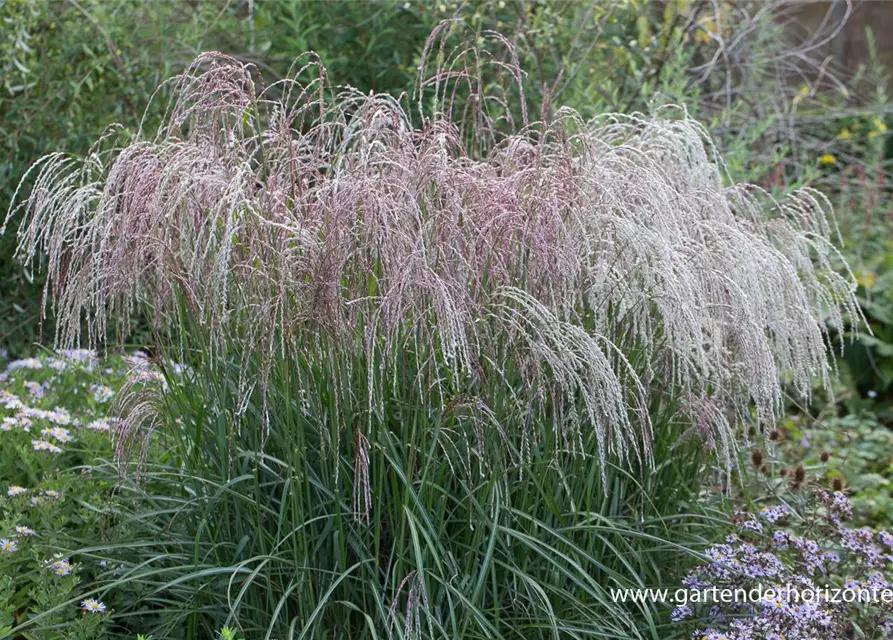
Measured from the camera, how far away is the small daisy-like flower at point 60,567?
281cm

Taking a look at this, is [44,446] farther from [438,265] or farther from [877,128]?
[877,128]

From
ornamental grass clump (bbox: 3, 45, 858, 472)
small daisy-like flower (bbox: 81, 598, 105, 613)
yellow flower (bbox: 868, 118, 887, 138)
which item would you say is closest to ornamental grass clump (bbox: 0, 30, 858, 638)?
ornamental grass clump (bbox: 3, 45, 858, 472)

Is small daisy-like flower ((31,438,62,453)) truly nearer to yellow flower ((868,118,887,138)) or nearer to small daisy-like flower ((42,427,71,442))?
small daisy-like flower ((42,427,71,442))

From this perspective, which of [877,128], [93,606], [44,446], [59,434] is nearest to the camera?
[93,606]

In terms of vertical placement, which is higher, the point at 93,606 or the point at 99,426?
the point at 99,426

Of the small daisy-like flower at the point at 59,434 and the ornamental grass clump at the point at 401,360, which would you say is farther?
the small daisy-like flower at the point at 59,434

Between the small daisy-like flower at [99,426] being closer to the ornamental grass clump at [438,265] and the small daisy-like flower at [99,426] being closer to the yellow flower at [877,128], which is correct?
the ornamental grass clump at [438,265]

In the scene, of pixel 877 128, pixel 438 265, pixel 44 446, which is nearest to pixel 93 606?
pixel 44 446

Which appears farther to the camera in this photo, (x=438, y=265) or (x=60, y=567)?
(x=60, y=567)

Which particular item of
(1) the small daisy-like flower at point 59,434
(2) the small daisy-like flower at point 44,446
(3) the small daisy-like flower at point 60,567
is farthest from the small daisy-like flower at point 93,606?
(1) the small daisy-like flower at point 59,434

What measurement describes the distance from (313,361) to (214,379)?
1.07 ft

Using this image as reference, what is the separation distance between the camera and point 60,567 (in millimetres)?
2830

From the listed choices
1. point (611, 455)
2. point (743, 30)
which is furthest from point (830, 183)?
point (611, 455)

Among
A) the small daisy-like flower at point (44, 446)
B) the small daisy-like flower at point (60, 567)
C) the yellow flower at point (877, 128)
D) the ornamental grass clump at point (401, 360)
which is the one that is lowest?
the small daisy-like flower at point (60, 567)
